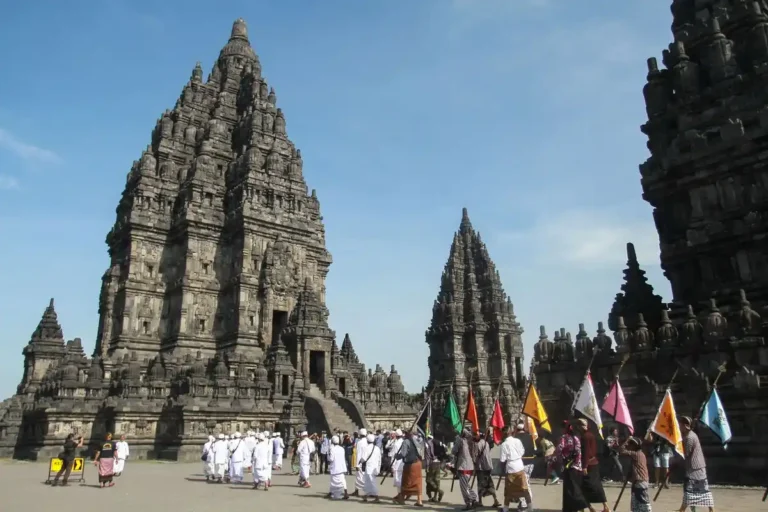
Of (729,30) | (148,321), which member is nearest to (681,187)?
(729,30)

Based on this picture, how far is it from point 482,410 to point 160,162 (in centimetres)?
3309

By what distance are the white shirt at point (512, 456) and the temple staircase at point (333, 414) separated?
68.7 ft

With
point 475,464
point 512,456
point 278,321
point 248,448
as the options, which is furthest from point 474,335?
point 512,456

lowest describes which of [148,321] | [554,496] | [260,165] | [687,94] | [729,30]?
[554,496]

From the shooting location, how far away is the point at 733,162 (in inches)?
773

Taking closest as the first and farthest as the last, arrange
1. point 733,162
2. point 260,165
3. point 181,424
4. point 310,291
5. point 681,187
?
point 733,162
point 681,187
point 181,424
point 310,291
point 260,165

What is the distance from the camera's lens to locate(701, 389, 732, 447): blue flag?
12.3 metres

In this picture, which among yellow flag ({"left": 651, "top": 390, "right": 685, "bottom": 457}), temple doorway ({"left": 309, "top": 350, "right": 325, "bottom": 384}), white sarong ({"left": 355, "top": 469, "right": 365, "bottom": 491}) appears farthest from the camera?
temple doorway ({"left": 309, "top": 350, "right": 325, "bottom": 384})

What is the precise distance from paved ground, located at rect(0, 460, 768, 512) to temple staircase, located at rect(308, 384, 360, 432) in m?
12.4

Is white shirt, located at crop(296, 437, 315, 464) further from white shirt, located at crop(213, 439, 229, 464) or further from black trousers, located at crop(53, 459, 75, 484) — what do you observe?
black trousers, located at crop(53, 459, 75, 484)

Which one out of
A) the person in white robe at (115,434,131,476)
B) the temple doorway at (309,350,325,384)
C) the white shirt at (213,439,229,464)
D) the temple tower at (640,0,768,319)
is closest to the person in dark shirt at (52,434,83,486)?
the person in white robe at (115,434,131,476)

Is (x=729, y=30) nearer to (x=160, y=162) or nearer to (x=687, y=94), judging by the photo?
(x=687, y=94)

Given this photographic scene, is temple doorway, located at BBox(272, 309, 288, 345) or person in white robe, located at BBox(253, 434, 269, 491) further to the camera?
temple doorway, located at BBox(272, 309, 288, 345)

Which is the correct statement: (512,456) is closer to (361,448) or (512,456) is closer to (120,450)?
(361,448)
